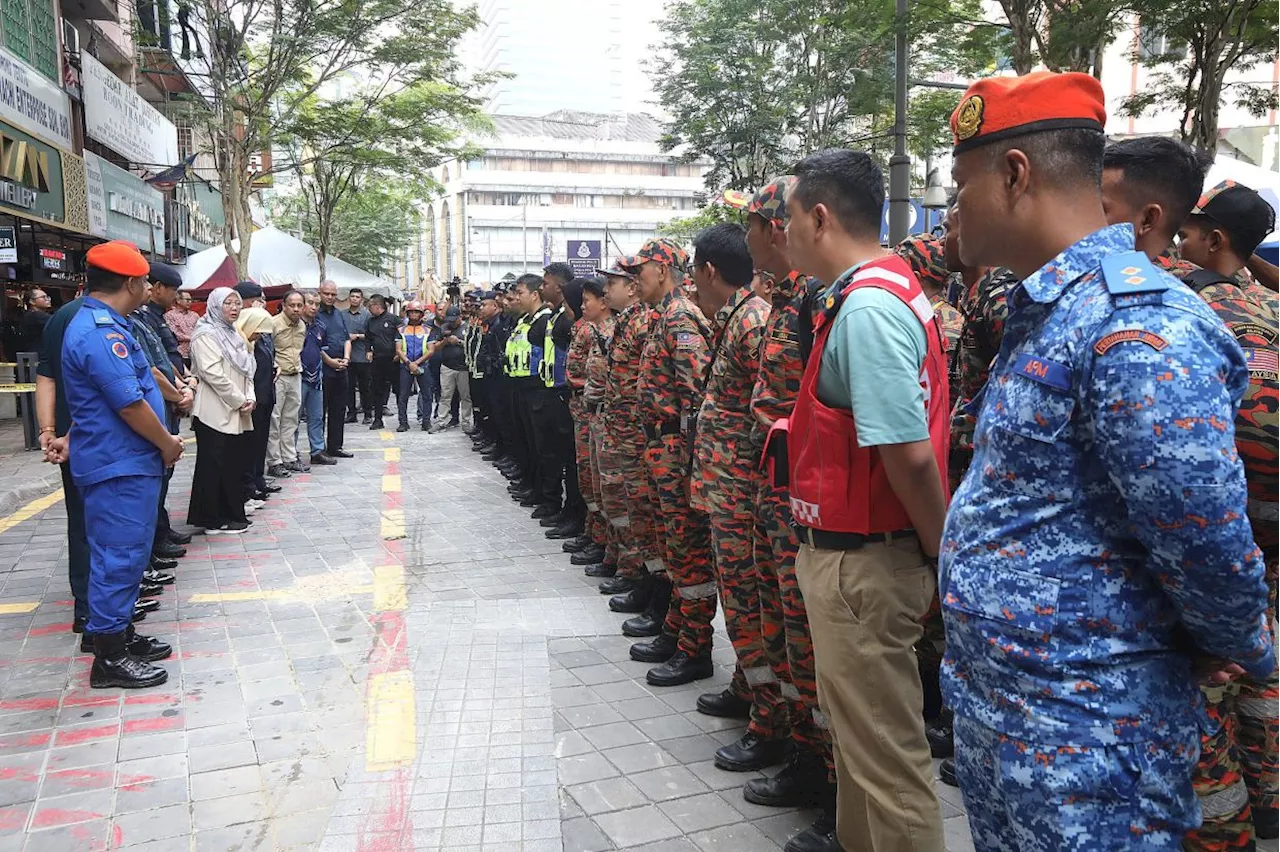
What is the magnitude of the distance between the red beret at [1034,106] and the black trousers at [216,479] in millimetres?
7369

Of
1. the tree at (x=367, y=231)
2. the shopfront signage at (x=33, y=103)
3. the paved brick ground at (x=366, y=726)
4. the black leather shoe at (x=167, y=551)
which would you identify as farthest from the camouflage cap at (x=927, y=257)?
the tree at (x=367, y=231)

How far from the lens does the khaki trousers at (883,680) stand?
2443 mm

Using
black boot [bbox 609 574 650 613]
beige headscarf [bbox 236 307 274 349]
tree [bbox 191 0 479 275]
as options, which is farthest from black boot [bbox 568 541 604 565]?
tree [bbox 191 0 479 275]

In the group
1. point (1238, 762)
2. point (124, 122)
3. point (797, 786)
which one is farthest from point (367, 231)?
point (1238, 762)

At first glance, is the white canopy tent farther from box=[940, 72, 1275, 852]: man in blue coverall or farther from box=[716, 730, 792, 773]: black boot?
box=[940, 72, 1275, 852]: man in blue coverall

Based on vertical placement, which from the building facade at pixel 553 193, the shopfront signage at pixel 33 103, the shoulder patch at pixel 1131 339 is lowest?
the shoulder patch at pixel 1131 339

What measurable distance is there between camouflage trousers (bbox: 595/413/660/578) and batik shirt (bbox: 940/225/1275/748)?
370 centimetres

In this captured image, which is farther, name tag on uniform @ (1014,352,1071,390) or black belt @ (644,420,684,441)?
black belt @ (644,420,684,441)

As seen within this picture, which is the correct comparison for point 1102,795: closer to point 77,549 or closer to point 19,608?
point 77,549

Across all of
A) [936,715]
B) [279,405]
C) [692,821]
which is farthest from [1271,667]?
[279,405]

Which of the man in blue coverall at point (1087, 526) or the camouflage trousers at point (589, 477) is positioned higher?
the man in blue coverall at point (1087, 526)

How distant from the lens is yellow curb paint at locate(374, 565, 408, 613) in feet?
19.6

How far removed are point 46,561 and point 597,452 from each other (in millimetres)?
4204

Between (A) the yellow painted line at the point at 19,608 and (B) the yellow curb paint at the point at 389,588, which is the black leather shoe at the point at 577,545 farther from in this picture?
(A) the yellow painted line at the point at 19,608
